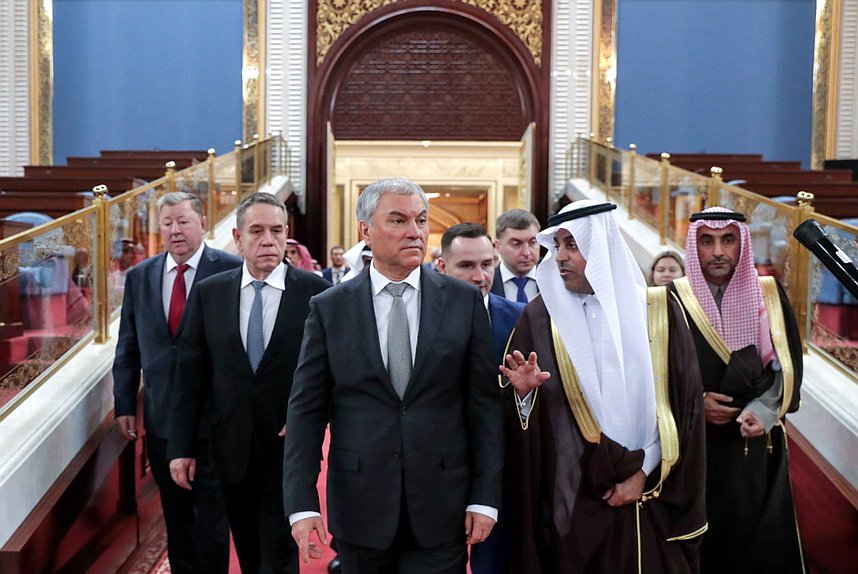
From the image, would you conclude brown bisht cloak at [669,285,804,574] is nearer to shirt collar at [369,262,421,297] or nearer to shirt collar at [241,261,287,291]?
shirt collar at [369,262,421,297]

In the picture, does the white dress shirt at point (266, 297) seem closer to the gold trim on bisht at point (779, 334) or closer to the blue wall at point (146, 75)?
the gold trim on bisht at point (779, 334)

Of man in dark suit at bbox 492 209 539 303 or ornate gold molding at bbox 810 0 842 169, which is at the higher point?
ornate gold molding at bbox 810 0 842 169

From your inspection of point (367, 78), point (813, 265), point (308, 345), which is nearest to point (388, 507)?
point (308, 345)

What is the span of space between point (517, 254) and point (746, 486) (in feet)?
4.41

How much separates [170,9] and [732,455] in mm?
11422

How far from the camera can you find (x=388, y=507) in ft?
7.01

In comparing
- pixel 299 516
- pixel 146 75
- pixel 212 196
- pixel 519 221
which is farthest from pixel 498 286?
pixel 146 75

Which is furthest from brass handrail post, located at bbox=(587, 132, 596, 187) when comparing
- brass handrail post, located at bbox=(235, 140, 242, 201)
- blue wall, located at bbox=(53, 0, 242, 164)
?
blue wall, located at bbox=(53, 0, 242, 164)

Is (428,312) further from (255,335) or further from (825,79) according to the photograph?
(825,79)

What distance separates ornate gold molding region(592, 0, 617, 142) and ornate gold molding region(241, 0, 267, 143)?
4.79 meters

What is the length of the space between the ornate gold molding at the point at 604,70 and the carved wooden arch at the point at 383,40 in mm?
704

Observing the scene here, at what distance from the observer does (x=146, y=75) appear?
12.4 meters

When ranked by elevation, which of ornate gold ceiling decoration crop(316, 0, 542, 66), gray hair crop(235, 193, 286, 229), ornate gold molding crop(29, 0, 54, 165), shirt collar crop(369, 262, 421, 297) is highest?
ornate gold ceiling decoration crop(316, 0, 542, 66)

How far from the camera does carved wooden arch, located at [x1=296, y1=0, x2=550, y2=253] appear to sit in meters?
12.5
